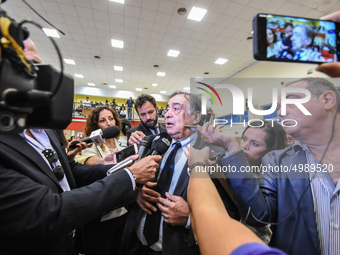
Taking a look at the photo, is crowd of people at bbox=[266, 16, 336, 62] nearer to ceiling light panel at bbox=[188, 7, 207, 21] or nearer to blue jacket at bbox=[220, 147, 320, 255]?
blue jacket at bbox=[220, 147, 320, 255]

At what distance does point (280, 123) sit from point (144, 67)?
840 cm

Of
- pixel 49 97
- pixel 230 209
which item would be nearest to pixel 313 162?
pixel 230 209

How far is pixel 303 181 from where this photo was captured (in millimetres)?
608

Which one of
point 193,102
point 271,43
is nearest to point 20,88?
point 271,43

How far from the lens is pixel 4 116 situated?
348mm

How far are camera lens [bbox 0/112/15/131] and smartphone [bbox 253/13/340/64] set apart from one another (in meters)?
0.64

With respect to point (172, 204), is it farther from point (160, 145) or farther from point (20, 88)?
point (20, 88)

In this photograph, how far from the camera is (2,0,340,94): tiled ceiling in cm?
410

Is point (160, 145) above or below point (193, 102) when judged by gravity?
below

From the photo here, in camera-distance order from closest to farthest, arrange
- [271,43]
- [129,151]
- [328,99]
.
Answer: [271,43]
[328,99]
[129,151]

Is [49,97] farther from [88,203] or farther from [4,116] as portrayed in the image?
[88,203]

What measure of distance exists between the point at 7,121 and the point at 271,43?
0.70m

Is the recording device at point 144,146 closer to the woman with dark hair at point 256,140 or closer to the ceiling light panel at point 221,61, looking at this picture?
the woman with dark hair at point 256,140

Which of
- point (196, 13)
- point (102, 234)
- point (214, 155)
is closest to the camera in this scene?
point (214, 155)
